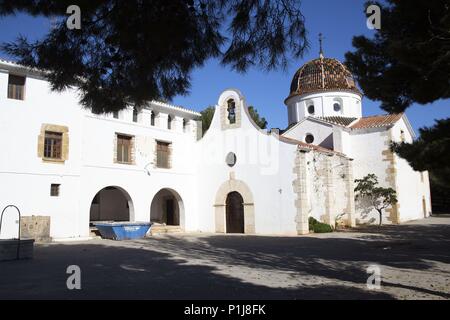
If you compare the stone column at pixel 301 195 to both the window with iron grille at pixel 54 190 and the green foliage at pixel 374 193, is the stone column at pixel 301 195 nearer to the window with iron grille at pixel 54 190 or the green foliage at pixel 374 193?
the green foliage at pixel 374 193

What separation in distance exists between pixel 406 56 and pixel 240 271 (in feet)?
17.1

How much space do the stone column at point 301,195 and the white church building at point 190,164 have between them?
5 centimetres

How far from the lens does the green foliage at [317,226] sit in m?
19.2

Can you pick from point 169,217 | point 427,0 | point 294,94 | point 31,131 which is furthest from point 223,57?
point 294,94

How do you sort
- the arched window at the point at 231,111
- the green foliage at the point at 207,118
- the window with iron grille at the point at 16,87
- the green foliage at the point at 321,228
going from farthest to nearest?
the green foliage at the point at 207,118, the arched window at the point at 231,111, the green foliage at the point at 321,228, the window with iron grille at the point at 16,87

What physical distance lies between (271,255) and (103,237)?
30.6 ft

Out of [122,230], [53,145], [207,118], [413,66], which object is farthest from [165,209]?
[413,66]

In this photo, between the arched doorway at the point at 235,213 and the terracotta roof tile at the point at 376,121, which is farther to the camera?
the terracotta roof tile at the point at 376,121

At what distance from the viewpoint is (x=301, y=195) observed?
733 inches

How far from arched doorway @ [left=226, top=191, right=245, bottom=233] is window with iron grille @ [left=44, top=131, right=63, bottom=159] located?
8.59m

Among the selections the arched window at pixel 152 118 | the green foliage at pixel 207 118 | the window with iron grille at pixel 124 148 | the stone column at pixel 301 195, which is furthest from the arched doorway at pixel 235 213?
the green foliage at pixel 207 118

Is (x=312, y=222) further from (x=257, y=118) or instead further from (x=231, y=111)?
(x=257, y=118)
